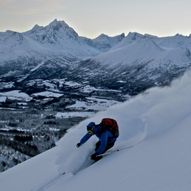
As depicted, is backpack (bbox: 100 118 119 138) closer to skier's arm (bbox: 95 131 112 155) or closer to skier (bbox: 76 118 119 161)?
skier (bbox: 76 118 119 161)

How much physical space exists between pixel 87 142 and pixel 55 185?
2252 mm

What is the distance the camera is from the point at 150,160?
10586mm

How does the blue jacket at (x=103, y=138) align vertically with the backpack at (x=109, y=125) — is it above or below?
below

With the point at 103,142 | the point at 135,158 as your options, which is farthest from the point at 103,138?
the point at 135,158

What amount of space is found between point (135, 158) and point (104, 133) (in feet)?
6.30

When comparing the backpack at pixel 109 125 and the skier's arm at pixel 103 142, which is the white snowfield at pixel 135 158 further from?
the backpack at pixel 109 125

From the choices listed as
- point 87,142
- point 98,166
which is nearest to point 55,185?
point 98,166

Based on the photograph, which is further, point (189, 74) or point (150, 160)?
point (189, 74)

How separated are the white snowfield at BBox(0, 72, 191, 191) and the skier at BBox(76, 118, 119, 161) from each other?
0.30 m

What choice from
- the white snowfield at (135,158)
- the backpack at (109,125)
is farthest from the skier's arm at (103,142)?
the white snowfield at (135,158)

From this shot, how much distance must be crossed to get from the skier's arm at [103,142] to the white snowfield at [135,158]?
0.27m

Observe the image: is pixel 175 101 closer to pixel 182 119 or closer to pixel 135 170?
pixel 182 119

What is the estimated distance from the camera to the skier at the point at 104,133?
13047 millimetres

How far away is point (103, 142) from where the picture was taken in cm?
1315
